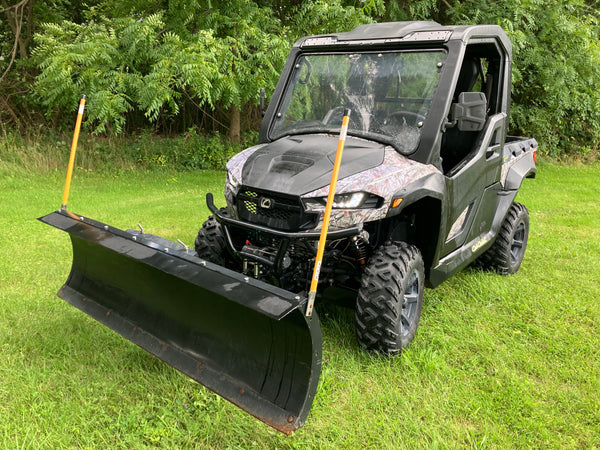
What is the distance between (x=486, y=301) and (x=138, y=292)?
2.92 meters

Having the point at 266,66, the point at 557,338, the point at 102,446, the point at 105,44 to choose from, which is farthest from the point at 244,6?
the point at 102,446

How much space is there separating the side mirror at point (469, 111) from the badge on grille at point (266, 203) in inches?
55.2

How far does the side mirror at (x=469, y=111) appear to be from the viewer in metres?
3.60

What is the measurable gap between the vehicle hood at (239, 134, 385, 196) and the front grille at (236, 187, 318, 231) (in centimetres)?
6

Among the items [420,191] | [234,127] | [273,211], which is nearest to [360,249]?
[420,191]

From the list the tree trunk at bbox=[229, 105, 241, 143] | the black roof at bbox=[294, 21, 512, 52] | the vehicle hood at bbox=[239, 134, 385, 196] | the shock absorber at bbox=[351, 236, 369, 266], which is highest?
the black roof at bbox=[294, 21, 512, 52]

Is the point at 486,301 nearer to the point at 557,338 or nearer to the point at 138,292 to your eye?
the point at 557,338

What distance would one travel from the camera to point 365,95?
12.8 ft

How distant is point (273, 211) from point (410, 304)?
3.94 feet

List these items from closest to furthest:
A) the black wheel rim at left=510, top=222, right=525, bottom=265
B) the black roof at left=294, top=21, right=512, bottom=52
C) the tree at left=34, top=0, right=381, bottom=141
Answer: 1. the black roof at left=294, top=21, right=512, bottom=52
2. the black wheel rim at left=510, top=222, right=525, bottom=265
3. the tree at left=34, top=0, right=381, bottom=141

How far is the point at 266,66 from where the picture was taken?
29.7ft

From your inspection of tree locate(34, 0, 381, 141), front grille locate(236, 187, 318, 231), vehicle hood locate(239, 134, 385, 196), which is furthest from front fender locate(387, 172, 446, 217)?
tree locate(34, 0, 381, 141)

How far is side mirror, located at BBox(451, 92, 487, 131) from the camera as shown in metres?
3.60

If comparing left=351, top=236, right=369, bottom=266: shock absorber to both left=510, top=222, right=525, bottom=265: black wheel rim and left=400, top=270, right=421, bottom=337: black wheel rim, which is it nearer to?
left=400, top=270, right=421, bottom=337: black wheel rim
